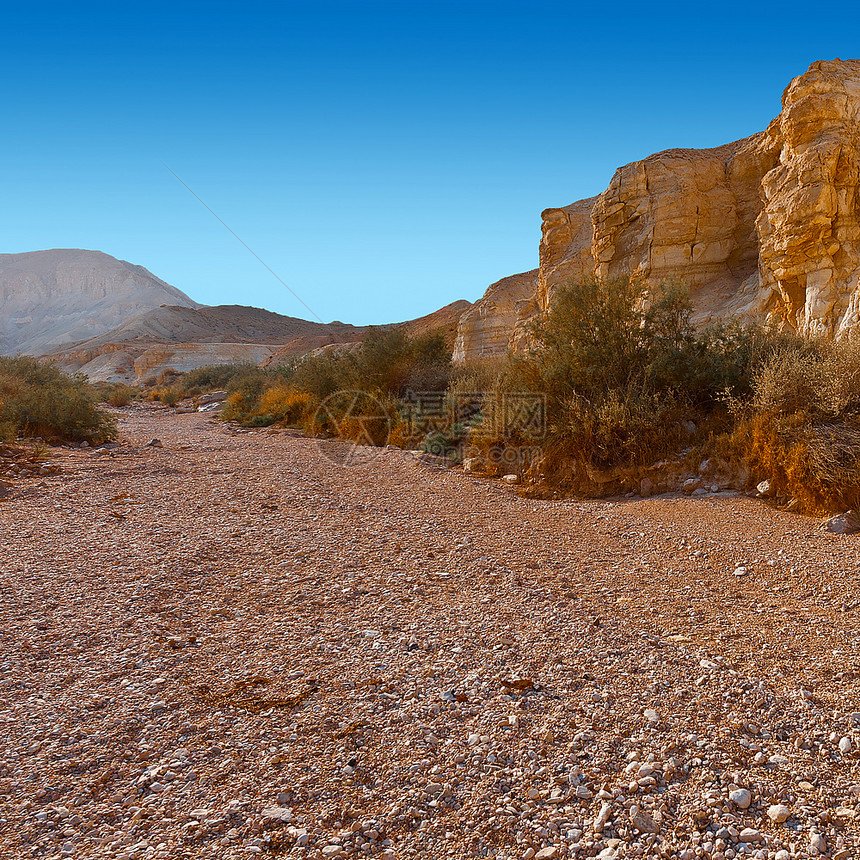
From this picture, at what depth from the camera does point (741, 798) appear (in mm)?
1966

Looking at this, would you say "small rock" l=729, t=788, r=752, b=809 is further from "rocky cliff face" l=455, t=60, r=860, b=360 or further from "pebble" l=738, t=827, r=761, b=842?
"rocky cliff face" l=455, t=60, r=860, b=360

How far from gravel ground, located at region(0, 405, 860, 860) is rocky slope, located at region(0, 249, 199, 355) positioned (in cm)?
11237

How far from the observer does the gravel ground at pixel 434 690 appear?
1923 millimetres

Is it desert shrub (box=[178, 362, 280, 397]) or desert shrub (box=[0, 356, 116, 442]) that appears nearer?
desert shrub (box=[0, 356, 116, 442])

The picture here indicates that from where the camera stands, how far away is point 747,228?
15734mm

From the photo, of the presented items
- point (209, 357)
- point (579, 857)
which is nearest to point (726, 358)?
point (579, 857)

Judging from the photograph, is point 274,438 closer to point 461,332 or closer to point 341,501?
point 341,501

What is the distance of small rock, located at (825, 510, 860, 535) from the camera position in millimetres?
4492

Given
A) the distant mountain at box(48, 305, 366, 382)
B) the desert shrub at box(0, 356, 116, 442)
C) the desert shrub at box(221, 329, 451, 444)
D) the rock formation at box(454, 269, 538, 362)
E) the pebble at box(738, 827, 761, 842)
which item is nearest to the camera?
the pebble at box(738, 827, 761, 842)

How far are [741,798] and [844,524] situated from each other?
3488 mm

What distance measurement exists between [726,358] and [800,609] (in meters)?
4.30

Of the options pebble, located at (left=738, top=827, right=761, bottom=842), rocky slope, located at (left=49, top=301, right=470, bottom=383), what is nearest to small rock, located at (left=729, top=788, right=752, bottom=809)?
pebble, located at (left=738, top=827, right=761, bottom=842)

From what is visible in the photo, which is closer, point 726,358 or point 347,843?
point 347,843

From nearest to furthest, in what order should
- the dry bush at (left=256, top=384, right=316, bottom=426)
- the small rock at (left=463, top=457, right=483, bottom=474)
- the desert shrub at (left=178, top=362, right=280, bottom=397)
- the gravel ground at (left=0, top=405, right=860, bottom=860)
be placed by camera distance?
1. the gravel ground at (left=0, top=405, right=860, bottom=860)
2. the small rock at (left=463, top=457, right=483, bottom=474)
3. the dry bush at (left=256, top=384, right=316, bottom=426)
4. the desert shrub at (left=178, top=362, right=280, bottom=397)
